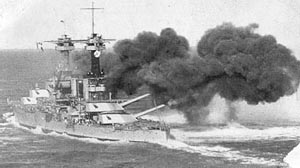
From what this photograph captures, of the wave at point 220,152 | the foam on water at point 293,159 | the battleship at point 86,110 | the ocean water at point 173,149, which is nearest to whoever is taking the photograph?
the foam on water at point 293,159

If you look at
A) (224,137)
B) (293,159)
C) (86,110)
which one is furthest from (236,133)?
(293,159)

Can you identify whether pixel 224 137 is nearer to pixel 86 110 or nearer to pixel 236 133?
pixel 236 133

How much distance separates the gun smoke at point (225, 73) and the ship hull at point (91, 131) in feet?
35.3

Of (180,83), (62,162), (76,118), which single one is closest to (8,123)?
(76,118)

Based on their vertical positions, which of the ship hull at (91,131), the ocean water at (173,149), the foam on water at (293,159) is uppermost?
the ship hull at (91,131)

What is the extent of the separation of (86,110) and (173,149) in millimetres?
14523

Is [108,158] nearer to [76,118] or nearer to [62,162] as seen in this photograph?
[62,162]

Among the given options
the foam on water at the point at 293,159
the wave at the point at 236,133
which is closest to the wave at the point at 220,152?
the foam on water at the point at 293,159

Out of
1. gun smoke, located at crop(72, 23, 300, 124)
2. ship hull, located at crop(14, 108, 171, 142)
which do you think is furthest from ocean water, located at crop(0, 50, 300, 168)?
gun smoke, located at crop(72, 23, 300, 124)

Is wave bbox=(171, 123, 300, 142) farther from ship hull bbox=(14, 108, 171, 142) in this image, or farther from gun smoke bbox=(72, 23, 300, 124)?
gun smoke bbox=(72, 23, 300, 124)

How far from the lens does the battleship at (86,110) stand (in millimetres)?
65375

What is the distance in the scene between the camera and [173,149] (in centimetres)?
5988

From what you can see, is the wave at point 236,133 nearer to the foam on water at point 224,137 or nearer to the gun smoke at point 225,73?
the foam on water at point 224,137

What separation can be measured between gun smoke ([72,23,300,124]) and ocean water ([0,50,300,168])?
10.7ft
